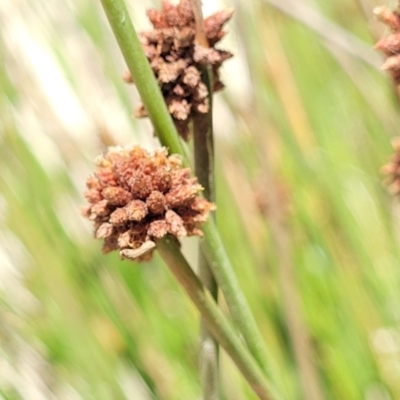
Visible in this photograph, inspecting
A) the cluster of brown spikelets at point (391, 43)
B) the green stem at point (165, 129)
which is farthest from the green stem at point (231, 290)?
the cluster of brown spikelets at point (391, 43)

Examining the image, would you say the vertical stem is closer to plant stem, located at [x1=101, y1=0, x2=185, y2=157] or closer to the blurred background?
plant stem, located at [x1=101, y1=0, x2=185, y2=157]

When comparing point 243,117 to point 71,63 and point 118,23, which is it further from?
point 118,23

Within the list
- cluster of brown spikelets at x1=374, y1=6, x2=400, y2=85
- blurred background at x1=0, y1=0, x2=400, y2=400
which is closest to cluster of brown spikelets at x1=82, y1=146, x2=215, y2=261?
cluster of brown spikelets at x1=374, y1=6, x2=400, y2=85

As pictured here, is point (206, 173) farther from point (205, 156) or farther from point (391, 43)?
point (391, 43)

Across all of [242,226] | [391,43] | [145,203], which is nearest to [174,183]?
[145,203]

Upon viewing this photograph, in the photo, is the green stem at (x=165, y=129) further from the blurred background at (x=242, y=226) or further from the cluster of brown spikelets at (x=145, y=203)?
the blurred background at (x=242, y=226)

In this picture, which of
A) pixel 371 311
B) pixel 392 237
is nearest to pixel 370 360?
pixel 371 311
